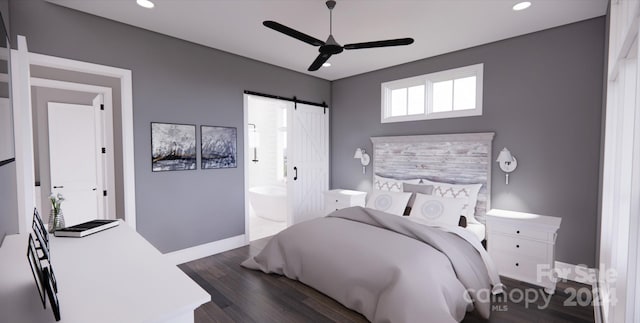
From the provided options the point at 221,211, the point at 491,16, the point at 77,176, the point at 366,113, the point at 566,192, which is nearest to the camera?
the point at 491,16

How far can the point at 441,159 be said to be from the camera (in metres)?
4.12

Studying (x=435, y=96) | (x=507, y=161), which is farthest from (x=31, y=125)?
(x=507, y=161)

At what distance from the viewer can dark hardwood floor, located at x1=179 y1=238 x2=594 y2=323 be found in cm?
248

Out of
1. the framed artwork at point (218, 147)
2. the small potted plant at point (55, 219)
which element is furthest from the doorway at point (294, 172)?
the small potted plant at point (55, 219)

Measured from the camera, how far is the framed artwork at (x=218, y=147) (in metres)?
3.83

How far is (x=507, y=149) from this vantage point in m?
3.59

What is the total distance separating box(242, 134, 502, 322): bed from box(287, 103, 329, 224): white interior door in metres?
1.67

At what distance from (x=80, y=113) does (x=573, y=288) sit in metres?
6.55

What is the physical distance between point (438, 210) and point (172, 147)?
3205 millimetres

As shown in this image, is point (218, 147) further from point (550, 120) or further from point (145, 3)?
point (550, 120)

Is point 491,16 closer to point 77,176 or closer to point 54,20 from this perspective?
point 54,20

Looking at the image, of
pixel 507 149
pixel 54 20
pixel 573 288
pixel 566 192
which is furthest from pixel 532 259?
pixel 54 20

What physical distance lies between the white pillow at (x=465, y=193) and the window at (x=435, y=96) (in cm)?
95

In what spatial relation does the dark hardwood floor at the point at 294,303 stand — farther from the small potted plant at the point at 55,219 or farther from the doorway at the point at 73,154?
the doorway at the point at 73,154
